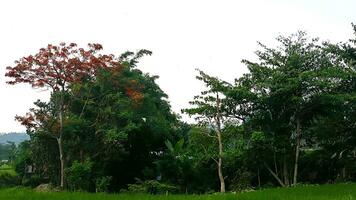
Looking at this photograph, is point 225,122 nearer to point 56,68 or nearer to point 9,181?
point 56,68

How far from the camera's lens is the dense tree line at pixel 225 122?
1853 cm

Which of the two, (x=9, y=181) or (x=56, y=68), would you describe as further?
(x=9, y=181)

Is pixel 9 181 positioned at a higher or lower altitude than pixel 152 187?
higher

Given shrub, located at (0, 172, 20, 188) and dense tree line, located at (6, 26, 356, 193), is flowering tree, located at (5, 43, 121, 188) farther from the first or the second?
shrub, located at (0, 172, 20, 188)

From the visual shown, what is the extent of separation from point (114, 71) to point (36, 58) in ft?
11.4

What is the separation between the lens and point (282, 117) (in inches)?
743

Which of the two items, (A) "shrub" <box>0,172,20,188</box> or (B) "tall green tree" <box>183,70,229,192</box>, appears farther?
(A) "shrub" <box>0,172,20,188</box>

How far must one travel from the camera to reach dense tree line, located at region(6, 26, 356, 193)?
18531 millimetres

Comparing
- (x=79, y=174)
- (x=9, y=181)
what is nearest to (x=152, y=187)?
(x=79, y=174)

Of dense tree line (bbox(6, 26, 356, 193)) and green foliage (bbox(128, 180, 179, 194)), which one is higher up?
dense tree line (bbox(6, 26, 356, 193))

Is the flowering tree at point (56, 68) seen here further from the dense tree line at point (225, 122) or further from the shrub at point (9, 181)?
the shrub at point (9, 181)

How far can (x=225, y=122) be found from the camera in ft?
64.4

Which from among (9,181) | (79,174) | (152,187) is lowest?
(152,187)

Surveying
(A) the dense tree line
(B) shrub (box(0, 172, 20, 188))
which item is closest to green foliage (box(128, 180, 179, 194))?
(A) the dense tree line
